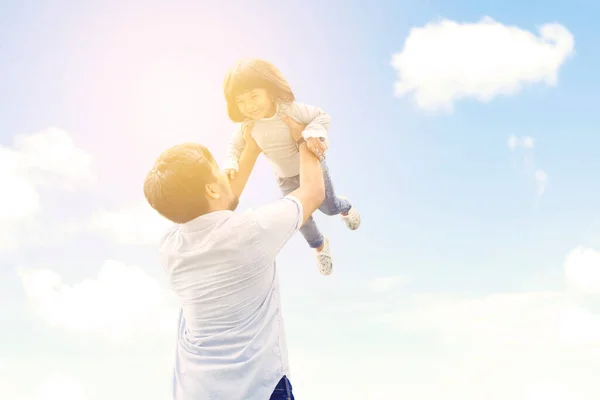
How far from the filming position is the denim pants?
492cm

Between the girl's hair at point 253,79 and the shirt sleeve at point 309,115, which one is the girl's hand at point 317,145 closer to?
the shirt sleeve at point 309,115

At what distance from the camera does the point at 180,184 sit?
9.80 ft

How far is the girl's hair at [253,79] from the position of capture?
404 cm

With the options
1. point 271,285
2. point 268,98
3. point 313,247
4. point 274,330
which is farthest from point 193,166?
point 313,247

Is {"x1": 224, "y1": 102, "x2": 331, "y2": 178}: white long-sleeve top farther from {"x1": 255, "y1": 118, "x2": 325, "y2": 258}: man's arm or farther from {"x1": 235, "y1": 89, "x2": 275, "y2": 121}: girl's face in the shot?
{"x1": 255, "y1": 118, "x2": 325, "y2": 258}: man's arm

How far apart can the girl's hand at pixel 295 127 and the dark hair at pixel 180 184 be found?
1354 mm

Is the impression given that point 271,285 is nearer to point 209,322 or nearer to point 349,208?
point 209,322

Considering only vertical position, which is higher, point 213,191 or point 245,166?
point 245,166

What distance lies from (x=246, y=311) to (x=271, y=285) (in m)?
0.23

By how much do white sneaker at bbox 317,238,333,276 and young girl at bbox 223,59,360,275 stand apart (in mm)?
964

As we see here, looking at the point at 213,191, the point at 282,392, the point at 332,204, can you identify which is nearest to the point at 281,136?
the point at 332,204

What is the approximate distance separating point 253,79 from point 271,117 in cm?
46

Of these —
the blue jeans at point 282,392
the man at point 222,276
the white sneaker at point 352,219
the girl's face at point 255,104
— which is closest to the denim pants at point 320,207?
the white sneaker at point 352,219

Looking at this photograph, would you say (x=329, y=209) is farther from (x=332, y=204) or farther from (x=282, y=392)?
(x=282, y=392)
